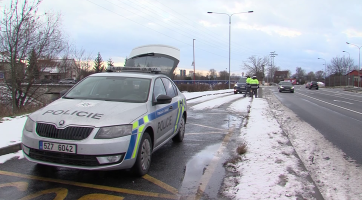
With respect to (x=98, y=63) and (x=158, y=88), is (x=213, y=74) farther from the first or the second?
(x=158, y=88)

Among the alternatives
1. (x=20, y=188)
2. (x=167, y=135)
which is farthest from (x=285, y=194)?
(x=20, y=188)

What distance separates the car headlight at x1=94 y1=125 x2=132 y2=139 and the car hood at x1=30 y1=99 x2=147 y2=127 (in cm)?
6

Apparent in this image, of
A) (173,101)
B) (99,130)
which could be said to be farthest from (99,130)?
(173,101)

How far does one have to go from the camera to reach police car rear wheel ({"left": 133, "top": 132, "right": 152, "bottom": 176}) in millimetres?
3989

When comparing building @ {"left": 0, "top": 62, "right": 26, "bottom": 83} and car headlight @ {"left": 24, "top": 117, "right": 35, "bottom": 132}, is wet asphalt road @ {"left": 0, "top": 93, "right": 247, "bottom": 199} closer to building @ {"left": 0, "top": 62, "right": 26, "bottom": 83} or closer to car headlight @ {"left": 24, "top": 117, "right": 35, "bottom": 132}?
car headlight @ {"left": 24, "top": 117, "right": 35, "bottom": 132}

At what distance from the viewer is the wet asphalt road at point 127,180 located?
3482 mm

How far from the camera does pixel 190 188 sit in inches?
148

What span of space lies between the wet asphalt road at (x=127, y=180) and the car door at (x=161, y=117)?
0.49m

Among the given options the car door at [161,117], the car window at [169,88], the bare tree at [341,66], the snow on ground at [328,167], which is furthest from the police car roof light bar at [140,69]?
the bare tree at [341,66]

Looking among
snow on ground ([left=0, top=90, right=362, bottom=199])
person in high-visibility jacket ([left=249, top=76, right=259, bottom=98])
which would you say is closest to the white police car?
snow on ground ([left=0, top=90, right=362, bottom=199])

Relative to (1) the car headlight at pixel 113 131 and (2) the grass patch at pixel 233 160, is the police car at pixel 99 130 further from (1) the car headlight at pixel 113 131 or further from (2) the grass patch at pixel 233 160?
(2) the grass patch at pixel 233 160

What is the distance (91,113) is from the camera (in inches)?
149

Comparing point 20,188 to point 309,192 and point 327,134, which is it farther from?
point 327,134

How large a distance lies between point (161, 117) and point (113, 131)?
4.20 ft
